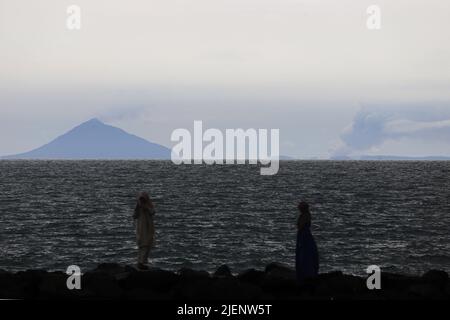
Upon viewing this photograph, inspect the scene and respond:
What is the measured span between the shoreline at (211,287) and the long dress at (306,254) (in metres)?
0.22

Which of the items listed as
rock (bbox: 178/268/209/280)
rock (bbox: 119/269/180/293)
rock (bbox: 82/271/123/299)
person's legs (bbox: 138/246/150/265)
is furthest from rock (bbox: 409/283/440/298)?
person's legs (bbox: 138/246/150/265)

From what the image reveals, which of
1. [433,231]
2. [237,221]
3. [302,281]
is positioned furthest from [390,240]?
[302,281]

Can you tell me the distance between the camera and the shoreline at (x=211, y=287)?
1445cm

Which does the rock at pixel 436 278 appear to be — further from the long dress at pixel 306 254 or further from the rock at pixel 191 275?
the rock at pixel 191 275

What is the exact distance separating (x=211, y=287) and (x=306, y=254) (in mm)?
2369

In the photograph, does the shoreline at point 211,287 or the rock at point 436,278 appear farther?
the rock at point 436,278

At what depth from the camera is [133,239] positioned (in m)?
40.6

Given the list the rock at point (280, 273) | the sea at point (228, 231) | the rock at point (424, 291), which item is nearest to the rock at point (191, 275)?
the rock at point (280, 273)

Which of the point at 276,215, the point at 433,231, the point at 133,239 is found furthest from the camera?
the point at 276,215

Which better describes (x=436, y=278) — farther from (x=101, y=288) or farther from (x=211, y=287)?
(x=101, y=288)

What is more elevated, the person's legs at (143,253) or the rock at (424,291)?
the person's legs at (143,253)

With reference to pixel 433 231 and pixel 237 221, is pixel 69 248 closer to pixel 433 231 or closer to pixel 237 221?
pixel 237 221

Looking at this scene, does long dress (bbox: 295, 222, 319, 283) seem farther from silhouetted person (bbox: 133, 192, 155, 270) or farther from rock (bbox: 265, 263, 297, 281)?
silhouetted person (bbox: 133, 192, 155, 270)
